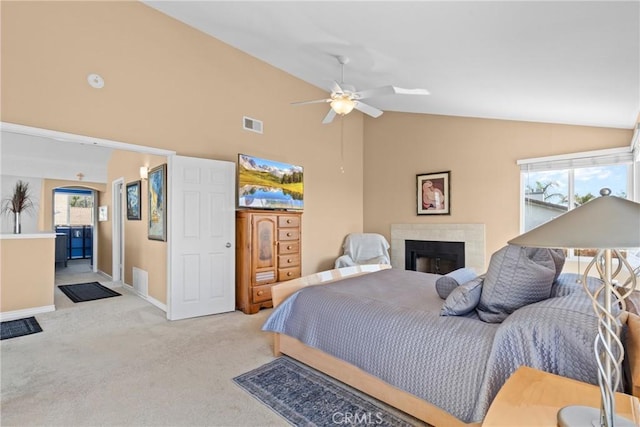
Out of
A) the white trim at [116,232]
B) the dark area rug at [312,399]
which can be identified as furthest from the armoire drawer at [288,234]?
the white trim at [116,232]

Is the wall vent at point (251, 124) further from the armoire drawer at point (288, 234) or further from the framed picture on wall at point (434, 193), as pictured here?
the framed picture on wall at point (434, 193)

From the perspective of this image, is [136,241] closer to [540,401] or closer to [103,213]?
[103,213]

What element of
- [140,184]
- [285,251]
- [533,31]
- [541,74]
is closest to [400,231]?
[285,251]

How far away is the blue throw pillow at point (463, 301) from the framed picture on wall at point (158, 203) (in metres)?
3.67

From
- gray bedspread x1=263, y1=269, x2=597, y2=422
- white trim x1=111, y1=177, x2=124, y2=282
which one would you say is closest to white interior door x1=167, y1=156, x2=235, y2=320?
gray bedspread x1=263, y1=269, x2=597, y2=422

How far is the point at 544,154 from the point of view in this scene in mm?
4355

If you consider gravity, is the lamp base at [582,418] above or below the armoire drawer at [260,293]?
above

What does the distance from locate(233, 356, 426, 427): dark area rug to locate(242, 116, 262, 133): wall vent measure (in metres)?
3.32

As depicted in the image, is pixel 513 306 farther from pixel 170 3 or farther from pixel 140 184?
pixel 140 184

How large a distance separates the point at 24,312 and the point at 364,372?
4.35 meters

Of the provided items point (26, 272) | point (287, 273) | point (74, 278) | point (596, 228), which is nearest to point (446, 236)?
point (287, 273)

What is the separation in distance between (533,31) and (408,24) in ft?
3.08

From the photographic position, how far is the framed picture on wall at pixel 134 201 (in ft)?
16.9

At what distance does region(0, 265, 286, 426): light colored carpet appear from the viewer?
6.36 ft
